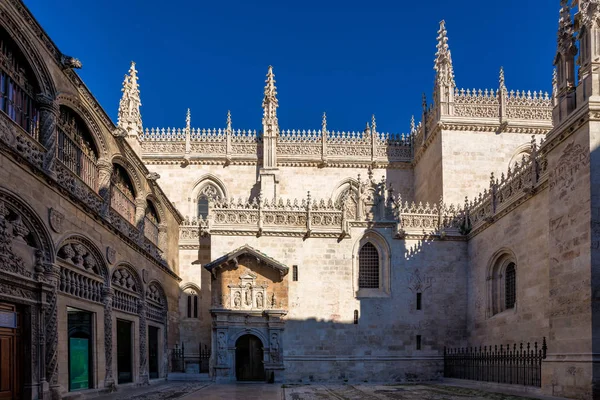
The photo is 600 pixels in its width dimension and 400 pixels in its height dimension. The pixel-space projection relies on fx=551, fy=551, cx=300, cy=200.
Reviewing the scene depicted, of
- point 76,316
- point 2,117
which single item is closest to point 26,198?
point 2,117

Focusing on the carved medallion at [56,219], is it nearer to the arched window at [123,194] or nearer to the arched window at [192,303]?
the arched window at [123,194]

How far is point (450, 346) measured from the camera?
25.2 meters

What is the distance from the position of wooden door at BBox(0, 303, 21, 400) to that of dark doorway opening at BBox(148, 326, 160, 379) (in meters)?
10.7

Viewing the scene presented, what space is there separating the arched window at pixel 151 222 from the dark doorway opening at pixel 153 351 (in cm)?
380

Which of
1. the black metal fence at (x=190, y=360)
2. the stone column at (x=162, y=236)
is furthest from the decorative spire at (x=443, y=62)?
the black metal fence at (x=190, y=360)

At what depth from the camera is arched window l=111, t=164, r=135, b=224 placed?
19188mm

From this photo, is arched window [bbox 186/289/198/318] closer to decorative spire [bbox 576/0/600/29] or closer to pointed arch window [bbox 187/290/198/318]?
pointed arch window [bbox 187/290/198/318]

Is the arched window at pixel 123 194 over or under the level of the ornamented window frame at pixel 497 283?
over

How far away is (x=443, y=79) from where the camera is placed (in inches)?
1169

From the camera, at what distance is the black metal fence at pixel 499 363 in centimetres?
1677

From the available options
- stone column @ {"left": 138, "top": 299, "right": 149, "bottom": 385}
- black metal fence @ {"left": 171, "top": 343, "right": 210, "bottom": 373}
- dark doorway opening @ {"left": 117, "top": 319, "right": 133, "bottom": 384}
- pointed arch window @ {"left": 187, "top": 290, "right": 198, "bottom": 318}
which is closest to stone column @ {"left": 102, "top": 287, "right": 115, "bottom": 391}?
dark doorway opening @ {"left": 117, "top": 319, "right": 133, "bottom": 384}

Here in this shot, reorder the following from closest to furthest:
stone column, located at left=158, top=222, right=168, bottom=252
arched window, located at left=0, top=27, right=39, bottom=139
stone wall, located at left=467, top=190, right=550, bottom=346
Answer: arched window, located at left=0, top=27, right=39, bottom=139
stone wall, located at left=467, top=190, right=550, bottom=346
stone column, located at left=158, top=222, right=168, bottom=252

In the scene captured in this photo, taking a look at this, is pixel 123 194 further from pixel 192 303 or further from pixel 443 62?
pixel 443 62

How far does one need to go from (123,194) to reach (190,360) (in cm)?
1046
